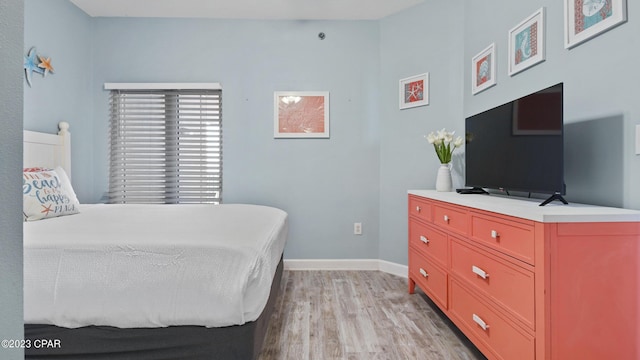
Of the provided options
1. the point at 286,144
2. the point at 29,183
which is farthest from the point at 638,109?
the point at 29,183

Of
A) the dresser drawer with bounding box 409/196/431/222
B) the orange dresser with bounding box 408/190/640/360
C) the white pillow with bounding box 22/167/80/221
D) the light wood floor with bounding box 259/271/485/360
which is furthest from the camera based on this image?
the dresser drawer with bounding box 409/196/431/222

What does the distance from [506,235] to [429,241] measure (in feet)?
2.72

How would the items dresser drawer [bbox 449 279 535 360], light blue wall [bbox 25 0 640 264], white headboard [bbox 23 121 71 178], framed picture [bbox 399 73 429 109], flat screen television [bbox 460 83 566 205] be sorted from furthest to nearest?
1. light blue wall [bbox 25 0 640 264]
2. framed picture [bbox 399 73 429 109]
3. white headboard [bbox 23 121 71 178]
4. flat screen television [bbox 460 83 566 205]
5. dresser drawer [bbox 449 279 535 360]

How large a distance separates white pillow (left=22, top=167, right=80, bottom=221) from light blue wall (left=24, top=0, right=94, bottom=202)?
0.78 meters

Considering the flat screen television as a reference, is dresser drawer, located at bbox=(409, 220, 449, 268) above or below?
below

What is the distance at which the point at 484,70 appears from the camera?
231cm

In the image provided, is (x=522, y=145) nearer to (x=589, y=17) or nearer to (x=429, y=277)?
(x=589, y=17)

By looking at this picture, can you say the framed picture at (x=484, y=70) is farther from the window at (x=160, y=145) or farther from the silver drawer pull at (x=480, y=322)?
the window at (x=160, y=145)

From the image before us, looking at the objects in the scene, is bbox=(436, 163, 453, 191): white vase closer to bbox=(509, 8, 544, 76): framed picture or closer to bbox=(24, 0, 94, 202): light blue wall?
bbox=(509, 8, 544, 76): framed picture

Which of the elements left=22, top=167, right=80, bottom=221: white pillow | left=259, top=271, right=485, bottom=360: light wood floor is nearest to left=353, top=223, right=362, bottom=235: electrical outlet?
left=259, top=271, right=485, bottom=360: light wood floor

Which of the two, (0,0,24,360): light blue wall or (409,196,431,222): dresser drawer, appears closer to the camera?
(0,0,24,360): light blue wall

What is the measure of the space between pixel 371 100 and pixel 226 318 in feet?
8.27

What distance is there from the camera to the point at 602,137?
4.49ft

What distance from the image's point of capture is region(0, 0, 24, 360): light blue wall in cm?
48
